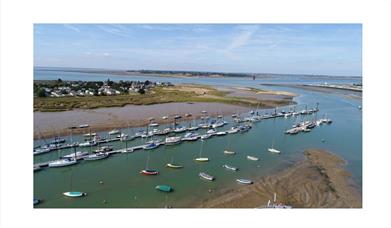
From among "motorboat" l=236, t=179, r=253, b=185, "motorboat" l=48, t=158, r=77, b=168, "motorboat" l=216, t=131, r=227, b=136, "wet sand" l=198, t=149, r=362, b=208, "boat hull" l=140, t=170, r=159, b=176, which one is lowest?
"wet sand" l=198, t=149, r=362, b=208

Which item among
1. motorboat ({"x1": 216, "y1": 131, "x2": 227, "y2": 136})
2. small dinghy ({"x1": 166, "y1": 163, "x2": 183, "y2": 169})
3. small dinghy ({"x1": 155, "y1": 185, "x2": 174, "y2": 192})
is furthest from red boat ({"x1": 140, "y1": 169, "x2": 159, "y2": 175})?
motorboat ({"x1": 216, "y1": 131, "x2": 227, "y2": 136})

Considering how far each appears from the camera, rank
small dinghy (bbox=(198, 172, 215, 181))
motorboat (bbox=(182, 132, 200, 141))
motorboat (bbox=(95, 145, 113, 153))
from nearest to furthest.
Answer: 1. small dinghy (bbox=(198, 172, 215, 181))
2. motorboat (bbox=(95, 145, 113, 153))
3. motorboat (bbox=(182, 132, 200, 141))

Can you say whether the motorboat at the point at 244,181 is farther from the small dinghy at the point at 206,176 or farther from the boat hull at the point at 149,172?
the boat hull at the point at 149,172

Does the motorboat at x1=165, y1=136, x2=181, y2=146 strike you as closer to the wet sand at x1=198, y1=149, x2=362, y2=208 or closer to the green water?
the green water

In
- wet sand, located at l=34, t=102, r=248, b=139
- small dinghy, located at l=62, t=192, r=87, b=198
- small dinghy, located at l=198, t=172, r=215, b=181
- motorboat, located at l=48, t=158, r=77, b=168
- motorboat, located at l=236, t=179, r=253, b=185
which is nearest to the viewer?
small dinghy, located at l=62, t=192, r=87, b=198

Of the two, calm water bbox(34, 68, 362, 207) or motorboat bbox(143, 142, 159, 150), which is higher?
motorboat bbox(143, 142, 159, 150)

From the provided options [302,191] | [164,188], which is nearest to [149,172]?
[164,188]

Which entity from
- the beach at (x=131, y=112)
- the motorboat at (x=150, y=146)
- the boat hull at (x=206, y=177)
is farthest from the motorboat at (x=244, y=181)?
the beach at (x=131, y=112)

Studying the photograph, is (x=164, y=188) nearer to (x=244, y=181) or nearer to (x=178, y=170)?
(x=178, y=170)
